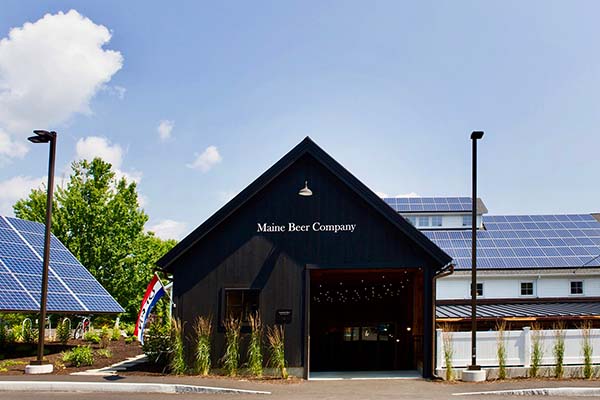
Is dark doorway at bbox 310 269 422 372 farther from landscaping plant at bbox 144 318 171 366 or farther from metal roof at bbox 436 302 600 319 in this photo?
landscaping plant at bbox 144 318 171 366

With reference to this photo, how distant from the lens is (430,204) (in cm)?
3694

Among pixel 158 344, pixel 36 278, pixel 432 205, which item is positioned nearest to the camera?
pixel 158 344

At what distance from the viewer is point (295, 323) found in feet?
62.2

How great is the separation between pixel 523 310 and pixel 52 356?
1694 cm

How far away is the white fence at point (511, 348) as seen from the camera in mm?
18234

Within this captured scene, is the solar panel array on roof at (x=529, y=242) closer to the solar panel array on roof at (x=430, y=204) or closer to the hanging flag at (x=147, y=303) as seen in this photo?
the solar panel array on roof at (x=430, y=204)

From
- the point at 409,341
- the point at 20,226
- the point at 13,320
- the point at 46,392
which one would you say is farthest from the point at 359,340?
the point at 13,320

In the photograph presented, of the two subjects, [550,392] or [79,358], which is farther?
[79,358]

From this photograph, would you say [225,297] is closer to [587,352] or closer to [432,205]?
[587,352]

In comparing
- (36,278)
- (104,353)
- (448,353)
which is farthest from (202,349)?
(36,278)

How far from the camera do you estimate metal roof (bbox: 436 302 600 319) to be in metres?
23.3

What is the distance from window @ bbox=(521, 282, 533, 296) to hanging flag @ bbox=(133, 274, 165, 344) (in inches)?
708

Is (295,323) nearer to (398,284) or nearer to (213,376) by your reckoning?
(213,376)

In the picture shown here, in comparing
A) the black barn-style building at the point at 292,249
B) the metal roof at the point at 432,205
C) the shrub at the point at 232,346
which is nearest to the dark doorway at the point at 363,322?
the black barn-style building at the point at 292,249
